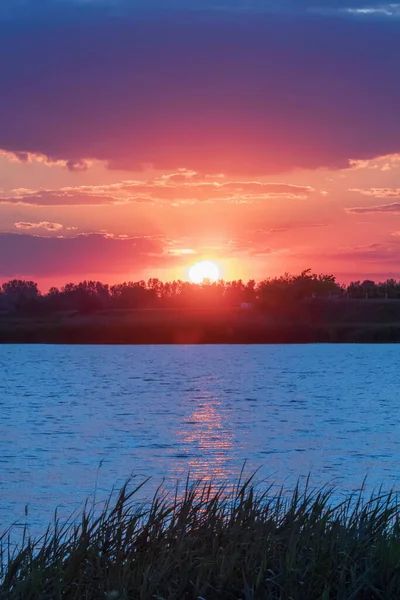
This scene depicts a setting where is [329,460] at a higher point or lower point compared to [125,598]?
lower

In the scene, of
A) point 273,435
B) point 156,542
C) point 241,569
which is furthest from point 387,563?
point 273,435

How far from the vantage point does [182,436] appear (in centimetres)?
3828

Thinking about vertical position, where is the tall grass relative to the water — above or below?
above

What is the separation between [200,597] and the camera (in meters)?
8.92

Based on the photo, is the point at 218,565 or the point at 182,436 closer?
the point at 218,565

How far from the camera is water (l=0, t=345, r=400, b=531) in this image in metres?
25.0

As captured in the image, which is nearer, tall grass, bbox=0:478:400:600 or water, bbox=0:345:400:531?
tall grass, bbox=0:478:400:600

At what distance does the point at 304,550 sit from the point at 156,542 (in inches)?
70.6

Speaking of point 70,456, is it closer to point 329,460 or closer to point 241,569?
point 329,460

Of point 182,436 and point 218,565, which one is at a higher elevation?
point 218,565

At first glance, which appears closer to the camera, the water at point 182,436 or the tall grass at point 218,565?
the tall grass at point 218,565

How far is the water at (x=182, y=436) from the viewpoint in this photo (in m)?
25.0

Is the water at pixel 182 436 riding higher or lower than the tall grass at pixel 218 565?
lower

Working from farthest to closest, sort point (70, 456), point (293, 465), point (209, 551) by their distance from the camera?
point (70, 456), point (293, 465), point (209, 551)
